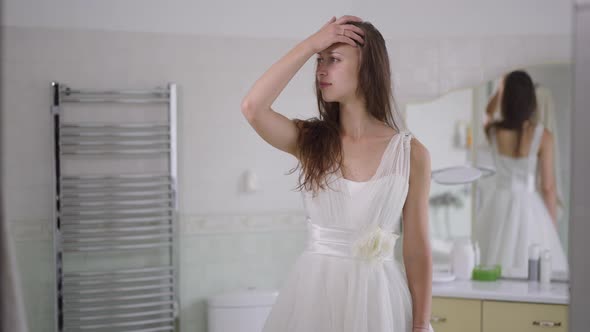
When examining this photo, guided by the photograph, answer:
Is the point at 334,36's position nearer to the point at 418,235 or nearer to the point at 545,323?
the point at 418,235

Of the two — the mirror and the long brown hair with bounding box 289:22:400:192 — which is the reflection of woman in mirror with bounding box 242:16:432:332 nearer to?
the long brown hair with bounding box 289:22:400:192

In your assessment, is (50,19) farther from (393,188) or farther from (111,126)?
(393,188)

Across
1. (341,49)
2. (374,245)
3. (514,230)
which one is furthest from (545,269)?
(341,49)

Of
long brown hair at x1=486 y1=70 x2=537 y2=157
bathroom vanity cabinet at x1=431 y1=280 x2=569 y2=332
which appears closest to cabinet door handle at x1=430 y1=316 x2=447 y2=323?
bathroom vanity cabinet at x1=431 y1=280 x2=569 y2=332

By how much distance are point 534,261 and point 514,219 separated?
0.19 metres

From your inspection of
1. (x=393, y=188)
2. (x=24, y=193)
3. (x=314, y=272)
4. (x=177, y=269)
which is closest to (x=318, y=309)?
(x=314, y=272)

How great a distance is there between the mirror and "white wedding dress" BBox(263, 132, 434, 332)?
1421 millimetres

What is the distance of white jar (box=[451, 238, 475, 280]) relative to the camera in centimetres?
286

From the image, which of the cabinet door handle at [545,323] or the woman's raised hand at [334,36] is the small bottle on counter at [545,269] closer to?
the cabinet door handle at [545,323]

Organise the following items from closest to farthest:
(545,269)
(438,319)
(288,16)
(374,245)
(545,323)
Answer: (374,245) < (545,323) < (438,319) < (545,269) < (288,16)

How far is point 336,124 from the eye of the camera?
164 centimetres

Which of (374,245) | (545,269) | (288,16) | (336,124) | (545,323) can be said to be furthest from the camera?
(288,16)

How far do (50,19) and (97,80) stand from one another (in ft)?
1.04

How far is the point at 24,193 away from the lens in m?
2.87
